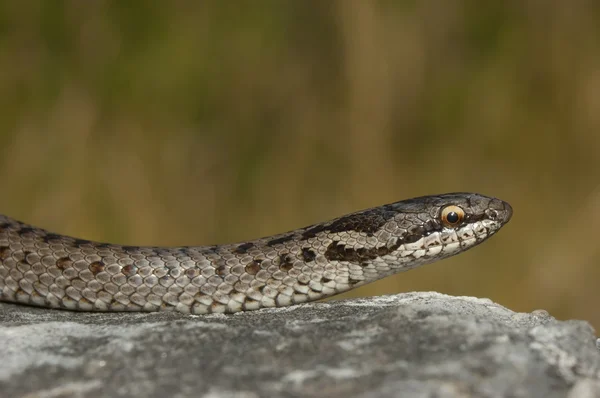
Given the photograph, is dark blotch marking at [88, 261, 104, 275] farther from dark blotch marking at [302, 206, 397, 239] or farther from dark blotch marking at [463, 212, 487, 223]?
dark blotch marking at [463, 212, 487, 223]

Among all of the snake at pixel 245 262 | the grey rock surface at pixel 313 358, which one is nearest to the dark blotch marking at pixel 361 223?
the snake at pixel 245 262

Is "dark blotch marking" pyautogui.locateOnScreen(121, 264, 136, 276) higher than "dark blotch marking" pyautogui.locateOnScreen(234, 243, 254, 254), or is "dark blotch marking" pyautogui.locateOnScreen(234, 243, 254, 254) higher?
"dark blotch marking" pyautogui.locateOnScreen(234, 243, 254, 254)

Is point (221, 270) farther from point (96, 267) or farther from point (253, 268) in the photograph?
point (96, 267)

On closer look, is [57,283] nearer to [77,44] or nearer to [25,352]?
[25,352]

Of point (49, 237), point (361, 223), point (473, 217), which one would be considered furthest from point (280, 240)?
point (49, 237)

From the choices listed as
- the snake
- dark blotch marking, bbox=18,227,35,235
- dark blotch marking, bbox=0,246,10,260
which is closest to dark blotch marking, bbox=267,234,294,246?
the snake

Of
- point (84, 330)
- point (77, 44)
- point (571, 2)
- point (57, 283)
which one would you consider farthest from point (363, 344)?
point (571, 2)

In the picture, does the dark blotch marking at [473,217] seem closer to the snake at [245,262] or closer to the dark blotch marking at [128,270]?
the snake at [245,262]

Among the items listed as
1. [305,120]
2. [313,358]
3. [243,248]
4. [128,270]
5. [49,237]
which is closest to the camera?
[313,358]
